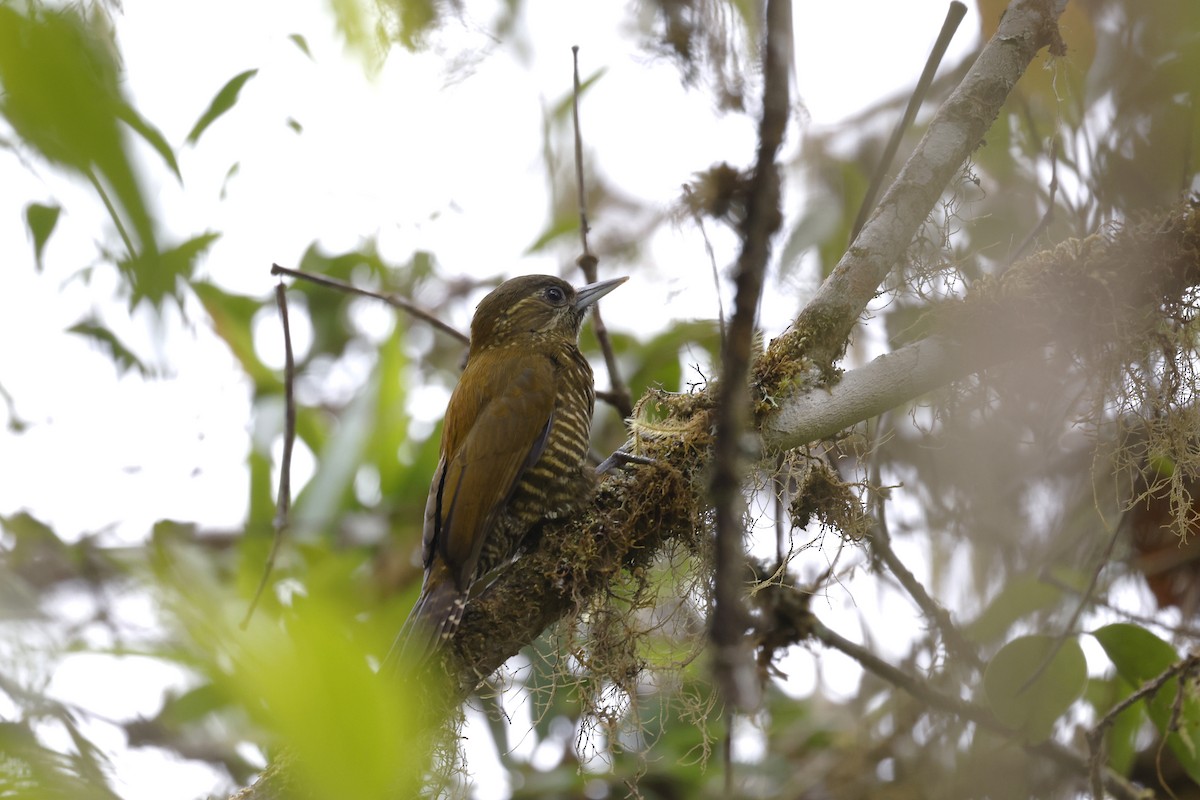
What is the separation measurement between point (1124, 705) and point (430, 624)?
159 centimetres

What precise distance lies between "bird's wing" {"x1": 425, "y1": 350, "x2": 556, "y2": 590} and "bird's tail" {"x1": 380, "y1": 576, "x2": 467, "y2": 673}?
0.25 feet

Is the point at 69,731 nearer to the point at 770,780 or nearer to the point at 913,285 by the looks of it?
the point at 913,285

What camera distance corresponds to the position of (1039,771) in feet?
10.0

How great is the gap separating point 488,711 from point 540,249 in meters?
2.00

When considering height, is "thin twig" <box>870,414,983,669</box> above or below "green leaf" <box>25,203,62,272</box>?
below

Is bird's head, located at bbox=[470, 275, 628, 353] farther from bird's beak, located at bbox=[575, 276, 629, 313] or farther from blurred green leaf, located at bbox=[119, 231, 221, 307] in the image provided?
blurred green leaf, located at bbox=[119, 231, 221, 307]

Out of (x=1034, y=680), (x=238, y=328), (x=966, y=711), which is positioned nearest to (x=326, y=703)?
(x=1034, y=680)

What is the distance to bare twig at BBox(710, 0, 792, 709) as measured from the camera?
34.9 inches

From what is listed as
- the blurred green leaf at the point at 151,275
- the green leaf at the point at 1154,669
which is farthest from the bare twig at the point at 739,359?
the green leaf at the point at 1154,669

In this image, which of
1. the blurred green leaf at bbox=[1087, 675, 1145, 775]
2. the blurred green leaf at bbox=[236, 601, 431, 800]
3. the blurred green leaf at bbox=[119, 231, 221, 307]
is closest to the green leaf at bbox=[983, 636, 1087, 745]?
the blurred green leaf at bbox=[1087, 675, 1145, 775]

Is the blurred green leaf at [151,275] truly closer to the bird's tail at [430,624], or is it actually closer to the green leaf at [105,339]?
the bird's tail at [430,624]

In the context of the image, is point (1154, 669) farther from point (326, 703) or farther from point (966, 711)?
point (326, 703)

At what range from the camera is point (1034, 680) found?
8.02ft

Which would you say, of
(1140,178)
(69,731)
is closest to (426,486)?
(1140,178)
